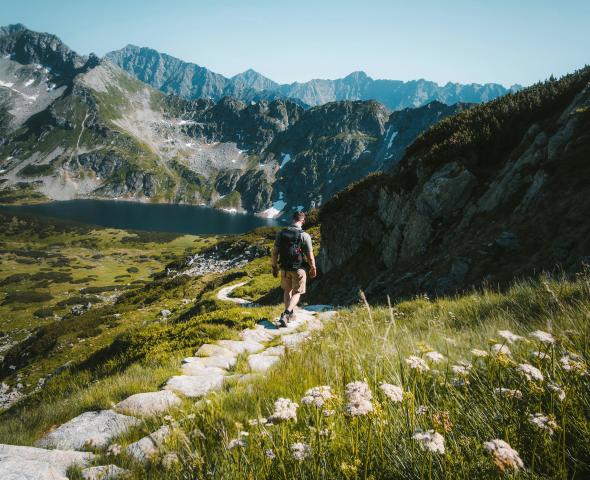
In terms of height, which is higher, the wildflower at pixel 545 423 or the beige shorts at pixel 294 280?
the wildflower at pixel 545 423

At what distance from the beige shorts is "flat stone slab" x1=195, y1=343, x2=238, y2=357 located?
3.51 meters

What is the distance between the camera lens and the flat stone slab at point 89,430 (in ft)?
12.8

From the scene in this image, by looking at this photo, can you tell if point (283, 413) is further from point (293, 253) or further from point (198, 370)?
point (293, 253)

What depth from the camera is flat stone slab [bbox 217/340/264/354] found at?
931 centimetres

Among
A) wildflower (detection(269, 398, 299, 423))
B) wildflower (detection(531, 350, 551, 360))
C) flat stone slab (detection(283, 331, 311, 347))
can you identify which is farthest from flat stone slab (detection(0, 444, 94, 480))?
flat stone slab (detection(283, 331, 311, 347))

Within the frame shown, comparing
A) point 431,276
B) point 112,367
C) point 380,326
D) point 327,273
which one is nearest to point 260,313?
point 112,367

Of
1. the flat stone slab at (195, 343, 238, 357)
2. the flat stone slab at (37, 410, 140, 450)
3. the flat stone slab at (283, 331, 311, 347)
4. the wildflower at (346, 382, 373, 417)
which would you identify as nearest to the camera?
the wildflower at (346, 382, 373, 417)

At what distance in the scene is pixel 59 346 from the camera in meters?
53.5

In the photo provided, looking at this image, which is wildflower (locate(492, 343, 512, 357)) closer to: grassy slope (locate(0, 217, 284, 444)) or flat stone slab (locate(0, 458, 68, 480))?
flat stone slab (locate(0, 458, 68, 480))

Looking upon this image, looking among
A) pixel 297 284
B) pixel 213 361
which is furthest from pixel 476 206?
pixel 213 361

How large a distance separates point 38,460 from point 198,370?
4.11 metres

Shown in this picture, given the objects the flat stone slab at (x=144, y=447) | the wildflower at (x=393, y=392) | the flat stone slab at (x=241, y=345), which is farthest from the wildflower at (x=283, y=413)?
the flat stone slab at (x=241, y=345)

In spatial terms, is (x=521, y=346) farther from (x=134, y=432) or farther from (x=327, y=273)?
(x=327, y=273)

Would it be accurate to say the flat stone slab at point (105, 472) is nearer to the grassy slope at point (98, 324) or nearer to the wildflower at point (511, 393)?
the grassy slope at point (98, 324)
